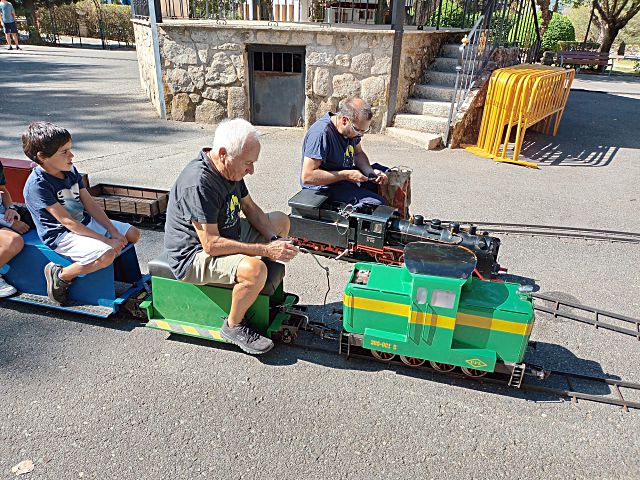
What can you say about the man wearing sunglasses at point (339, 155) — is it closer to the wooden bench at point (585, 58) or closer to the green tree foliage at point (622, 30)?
the wooden bench at point (585, 58)

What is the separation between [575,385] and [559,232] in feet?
10.2

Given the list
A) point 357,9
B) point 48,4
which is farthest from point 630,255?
point 48,4

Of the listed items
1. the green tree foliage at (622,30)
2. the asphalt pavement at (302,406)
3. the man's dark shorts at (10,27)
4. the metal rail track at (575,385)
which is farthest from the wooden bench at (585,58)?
the green tree foliage at (622,30)

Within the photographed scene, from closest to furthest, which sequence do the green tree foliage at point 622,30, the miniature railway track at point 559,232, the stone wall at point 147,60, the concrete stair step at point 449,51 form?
1. the miniature railway track at point 559,232
2. the stone wall at point 147,60
3. the concrete stair step at point 449,51
4. the green tree foliage at point 622,30

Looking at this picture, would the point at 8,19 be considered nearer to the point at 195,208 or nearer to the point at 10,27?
the point at 10,27

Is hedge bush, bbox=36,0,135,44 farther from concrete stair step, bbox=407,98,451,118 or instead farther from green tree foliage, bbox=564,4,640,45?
green tree foliage, bbox=564,4,640,45

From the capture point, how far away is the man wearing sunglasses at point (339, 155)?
5016mm

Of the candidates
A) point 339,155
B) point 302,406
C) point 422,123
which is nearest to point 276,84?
point 422,123

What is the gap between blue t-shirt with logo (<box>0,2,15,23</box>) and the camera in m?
20.2

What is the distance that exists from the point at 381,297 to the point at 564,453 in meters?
1.48

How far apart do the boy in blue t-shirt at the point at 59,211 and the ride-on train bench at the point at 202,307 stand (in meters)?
0.48

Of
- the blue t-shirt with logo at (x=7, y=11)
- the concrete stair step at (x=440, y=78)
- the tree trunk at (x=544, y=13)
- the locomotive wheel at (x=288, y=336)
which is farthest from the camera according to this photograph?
the tree trunk at (x=544, y=13)

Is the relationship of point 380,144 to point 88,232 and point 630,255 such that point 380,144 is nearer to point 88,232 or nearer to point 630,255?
point 630,255

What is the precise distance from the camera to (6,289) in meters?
4.23
